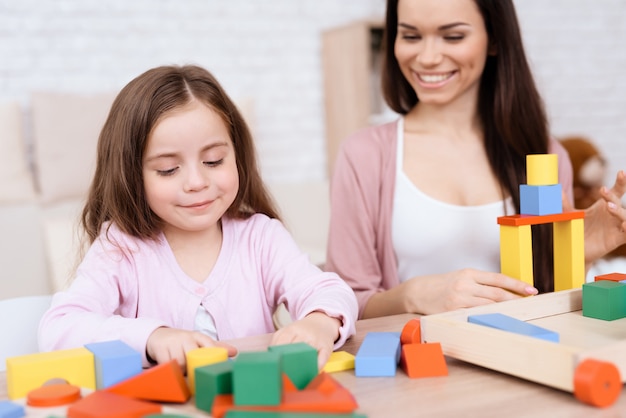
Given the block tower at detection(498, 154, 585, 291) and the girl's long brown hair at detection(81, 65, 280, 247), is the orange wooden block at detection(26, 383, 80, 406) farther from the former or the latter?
the block tower at detection(498, 154, 585, 291)

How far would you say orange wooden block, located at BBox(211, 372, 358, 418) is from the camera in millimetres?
630

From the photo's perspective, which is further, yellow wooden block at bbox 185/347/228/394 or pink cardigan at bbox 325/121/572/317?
pink cardigan at bbox 325/121/572/317

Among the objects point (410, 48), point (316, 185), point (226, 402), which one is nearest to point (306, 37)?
point (316, 185)

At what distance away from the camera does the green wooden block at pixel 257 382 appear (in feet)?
2.06

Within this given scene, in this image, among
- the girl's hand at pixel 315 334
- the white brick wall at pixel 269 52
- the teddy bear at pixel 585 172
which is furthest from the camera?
A: the white brick wall at pixel 269 52

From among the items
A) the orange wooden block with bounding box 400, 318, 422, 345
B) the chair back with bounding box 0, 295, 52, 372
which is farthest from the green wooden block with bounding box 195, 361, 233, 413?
the chair back with bounding box 0, 295, 52, 372

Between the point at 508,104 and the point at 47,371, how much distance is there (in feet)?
3.48

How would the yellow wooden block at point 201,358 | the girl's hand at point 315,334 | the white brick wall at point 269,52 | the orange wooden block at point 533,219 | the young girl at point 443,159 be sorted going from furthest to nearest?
1. the white brick wall at point 269,52
2. the young girl at point 443,159
3. the orange wooden block at point 533,219
4. the girl's hand at point 315,334
5. the yellow wooden block at point 201,358

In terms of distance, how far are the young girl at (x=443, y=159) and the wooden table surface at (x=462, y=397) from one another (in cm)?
60

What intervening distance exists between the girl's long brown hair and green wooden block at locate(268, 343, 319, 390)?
473 mm

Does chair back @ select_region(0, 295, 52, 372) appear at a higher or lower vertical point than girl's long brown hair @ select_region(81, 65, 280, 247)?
lower

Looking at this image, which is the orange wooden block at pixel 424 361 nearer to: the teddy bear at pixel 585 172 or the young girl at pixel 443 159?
the young girl at pixel 443 159

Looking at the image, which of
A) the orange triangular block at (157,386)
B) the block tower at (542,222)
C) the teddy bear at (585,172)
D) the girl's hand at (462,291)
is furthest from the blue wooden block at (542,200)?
the teddy bear at (585,172)

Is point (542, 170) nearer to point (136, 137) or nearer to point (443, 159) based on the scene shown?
point (443, 159)
